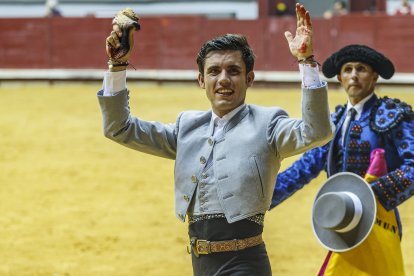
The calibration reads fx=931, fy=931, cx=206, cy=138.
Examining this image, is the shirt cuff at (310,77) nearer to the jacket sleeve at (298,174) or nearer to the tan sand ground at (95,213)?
the jacket sleeve at (298,174)

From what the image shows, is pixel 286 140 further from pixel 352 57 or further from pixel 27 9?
pixel 27 9

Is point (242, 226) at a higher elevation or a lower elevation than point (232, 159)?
lower

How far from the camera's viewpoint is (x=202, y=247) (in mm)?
2955

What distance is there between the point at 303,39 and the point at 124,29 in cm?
55

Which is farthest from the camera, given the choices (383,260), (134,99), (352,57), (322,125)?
(134,99)

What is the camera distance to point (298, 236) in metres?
6.53

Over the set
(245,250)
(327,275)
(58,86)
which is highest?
(245,250)

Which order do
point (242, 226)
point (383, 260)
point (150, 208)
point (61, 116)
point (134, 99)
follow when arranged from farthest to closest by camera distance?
point (134, 99) < point (61, 116) < point (150, 208) < point (383, 260) < point (242, 226)

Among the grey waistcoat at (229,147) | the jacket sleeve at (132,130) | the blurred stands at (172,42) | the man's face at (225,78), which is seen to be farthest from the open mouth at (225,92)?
the blurred stands at (172,42)

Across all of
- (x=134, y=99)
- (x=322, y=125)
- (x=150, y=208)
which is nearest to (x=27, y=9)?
(x=134, y=99)

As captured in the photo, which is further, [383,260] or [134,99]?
[134,99]

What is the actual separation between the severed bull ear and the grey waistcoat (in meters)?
0.14

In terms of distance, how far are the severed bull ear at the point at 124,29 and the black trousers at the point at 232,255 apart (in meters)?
0.60

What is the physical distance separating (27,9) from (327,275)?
17.9 m
